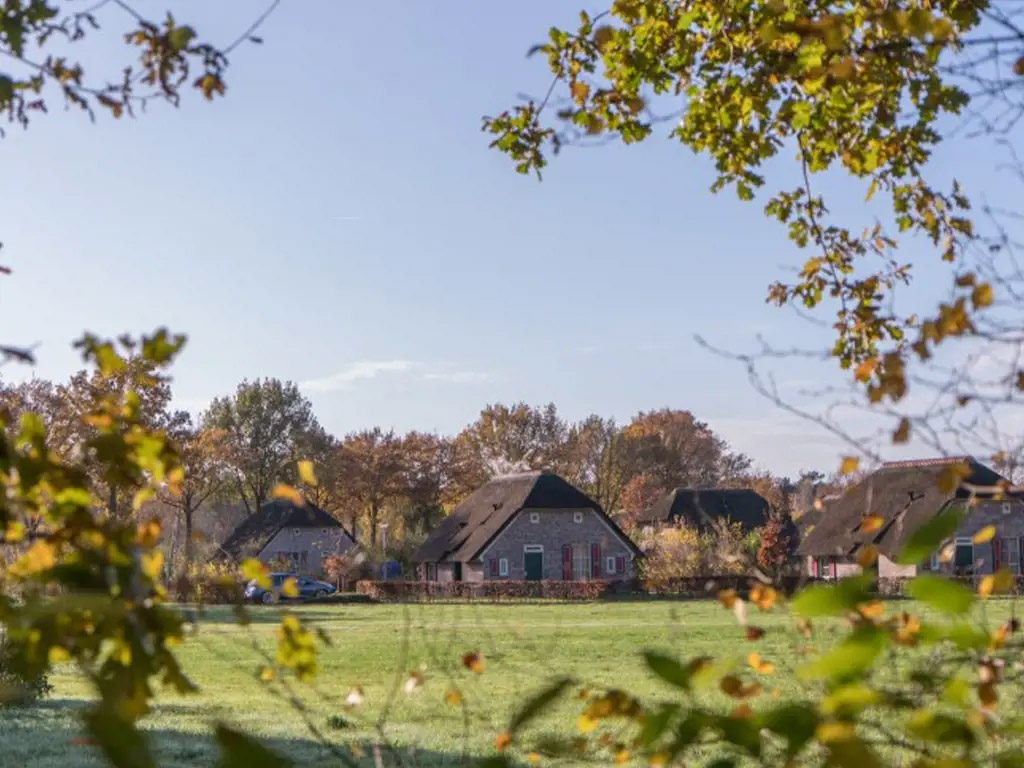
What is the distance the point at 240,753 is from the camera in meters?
1.41

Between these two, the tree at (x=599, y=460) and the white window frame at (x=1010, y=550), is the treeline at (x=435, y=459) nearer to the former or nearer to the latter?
the tree at (x=599, y=460)

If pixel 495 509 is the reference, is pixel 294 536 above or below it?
below

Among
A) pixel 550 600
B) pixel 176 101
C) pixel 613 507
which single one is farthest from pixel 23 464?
pixel 613 507

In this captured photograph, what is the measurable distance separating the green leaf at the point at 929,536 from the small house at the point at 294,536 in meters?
55.2

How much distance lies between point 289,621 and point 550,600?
4258cm

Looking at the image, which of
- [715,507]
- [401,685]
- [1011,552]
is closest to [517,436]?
[715,507]

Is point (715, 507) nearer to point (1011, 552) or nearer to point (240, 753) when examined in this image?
point (1011, 552)

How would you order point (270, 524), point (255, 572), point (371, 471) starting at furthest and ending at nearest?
point (371, 471) → point (270, 524) → point (255, 572)

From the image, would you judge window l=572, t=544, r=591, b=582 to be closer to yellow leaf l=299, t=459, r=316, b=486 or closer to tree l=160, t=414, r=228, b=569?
tree l=160, t=414, r=228, b=569

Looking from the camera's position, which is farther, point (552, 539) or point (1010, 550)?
point (552, 539)

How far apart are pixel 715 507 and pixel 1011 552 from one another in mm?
13280

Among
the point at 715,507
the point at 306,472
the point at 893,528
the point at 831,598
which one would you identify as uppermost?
the point at 715,507

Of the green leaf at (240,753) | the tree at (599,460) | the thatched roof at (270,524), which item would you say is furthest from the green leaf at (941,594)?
the tree at (599,460)

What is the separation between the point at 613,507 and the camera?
68.8 metres
